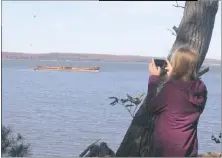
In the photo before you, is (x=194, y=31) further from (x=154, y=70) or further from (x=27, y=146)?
(x=27, y=146)

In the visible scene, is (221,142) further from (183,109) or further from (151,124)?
(183,109)

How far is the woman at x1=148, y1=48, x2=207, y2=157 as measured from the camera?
209 centimetres

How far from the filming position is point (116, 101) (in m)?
3.37

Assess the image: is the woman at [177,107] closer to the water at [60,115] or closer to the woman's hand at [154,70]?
the woman's hand at [154,70]

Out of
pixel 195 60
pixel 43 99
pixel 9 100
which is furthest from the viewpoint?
pixel 43 99

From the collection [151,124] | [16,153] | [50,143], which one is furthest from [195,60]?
[50,143]

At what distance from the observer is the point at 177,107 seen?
6.86 ft

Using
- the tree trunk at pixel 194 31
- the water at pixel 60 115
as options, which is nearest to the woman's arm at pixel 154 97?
the tree trunk at pixel 194 31

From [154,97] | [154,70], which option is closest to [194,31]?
[154,70]

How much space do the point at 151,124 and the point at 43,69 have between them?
7.01ft

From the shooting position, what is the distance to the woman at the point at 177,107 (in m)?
2.09

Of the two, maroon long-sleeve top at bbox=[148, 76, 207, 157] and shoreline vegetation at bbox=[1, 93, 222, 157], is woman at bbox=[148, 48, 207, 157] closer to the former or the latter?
maroon long-sleeve top at bbox=[148, 76, 207, 157]

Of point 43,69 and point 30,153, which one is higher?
point 43,69

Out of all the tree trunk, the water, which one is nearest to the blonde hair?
the tree trunk
